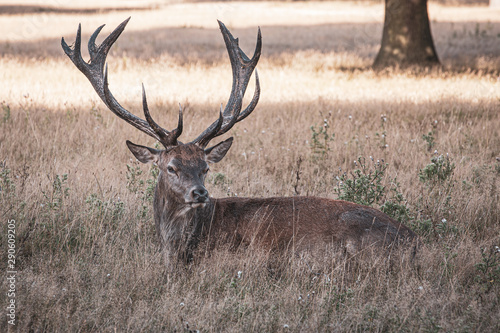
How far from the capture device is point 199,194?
4488 mm

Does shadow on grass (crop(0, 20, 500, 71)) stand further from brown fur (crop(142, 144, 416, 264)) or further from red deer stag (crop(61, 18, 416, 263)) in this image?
brown fur (crop(142, 144, 416, 264))

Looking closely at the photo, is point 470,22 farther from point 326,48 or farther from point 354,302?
point 354,302

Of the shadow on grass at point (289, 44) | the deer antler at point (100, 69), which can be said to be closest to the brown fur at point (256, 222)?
the deer antler at point (100, 69)

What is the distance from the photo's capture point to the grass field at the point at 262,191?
13.1 feet

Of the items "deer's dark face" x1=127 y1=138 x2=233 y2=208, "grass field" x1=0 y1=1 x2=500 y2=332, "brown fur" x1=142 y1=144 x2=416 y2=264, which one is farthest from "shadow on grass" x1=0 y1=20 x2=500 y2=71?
"brown fur" x1=142 y1=144 x2=416 y2=264

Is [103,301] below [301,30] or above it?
below

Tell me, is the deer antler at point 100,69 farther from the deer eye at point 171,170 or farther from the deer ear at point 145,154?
the deer eye at point 171,170

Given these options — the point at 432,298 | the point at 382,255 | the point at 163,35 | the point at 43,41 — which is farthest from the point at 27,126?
the point at 163,35

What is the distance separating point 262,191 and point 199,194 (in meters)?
2.24

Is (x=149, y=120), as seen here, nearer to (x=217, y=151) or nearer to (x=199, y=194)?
(x=217, y=151)

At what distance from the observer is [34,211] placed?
5.42m

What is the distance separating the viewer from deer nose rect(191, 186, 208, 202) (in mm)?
4484

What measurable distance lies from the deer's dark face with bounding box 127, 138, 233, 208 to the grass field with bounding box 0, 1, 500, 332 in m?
0.58

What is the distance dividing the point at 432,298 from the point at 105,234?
9.49 feet
